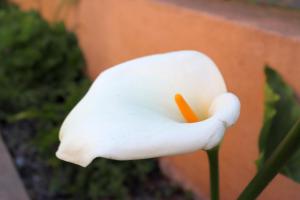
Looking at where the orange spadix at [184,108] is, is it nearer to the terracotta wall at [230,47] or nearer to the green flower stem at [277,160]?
the green flower stem at [277,160]

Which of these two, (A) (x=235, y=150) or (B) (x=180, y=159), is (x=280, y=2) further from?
(B) (x=180, y=159)

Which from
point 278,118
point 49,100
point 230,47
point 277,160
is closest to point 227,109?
point 277,160

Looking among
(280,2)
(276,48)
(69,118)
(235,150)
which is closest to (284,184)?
(235,150)

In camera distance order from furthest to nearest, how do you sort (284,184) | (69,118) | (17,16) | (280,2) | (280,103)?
(17,16)
(280,2)
(284,184)
(280,103)
(69,118)

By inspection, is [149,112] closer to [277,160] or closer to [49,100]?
[277,160]

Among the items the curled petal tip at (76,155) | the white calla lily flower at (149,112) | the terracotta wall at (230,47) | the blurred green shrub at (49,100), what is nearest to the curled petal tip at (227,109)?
the white calla lily flower at (149,112)

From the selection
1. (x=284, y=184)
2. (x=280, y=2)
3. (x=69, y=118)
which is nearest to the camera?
(x=69, y=118)
